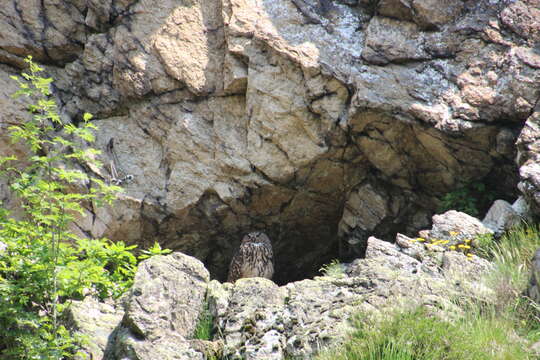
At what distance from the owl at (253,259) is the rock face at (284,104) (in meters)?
0.50

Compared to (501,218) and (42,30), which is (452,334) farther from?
(42,30)

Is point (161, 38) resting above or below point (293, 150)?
above

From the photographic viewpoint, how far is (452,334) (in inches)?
196

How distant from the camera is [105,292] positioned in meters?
6.30

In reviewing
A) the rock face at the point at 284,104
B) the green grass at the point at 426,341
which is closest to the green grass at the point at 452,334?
the green grass at the point at 426,341

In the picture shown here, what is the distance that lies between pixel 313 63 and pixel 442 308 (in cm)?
410

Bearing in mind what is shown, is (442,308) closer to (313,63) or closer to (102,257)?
(102,257)

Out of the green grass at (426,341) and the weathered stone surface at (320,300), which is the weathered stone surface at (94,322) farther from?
the green grass at (426,341)

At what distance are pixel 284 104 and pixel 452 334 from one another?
4394 mm

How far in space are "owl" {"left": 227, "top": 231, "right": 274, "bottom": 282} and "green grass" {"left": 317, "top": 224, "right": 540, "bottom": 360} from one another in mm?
3450

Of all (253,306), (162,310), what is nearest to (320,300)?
(253,306)

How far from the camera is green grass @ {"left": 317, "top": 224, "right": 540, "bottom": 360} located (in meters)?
4.87

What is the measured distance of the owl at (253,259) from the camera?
28.3ft

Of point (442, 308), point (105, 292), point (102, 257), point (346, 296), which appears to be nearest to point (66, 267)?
point (102, 257)
